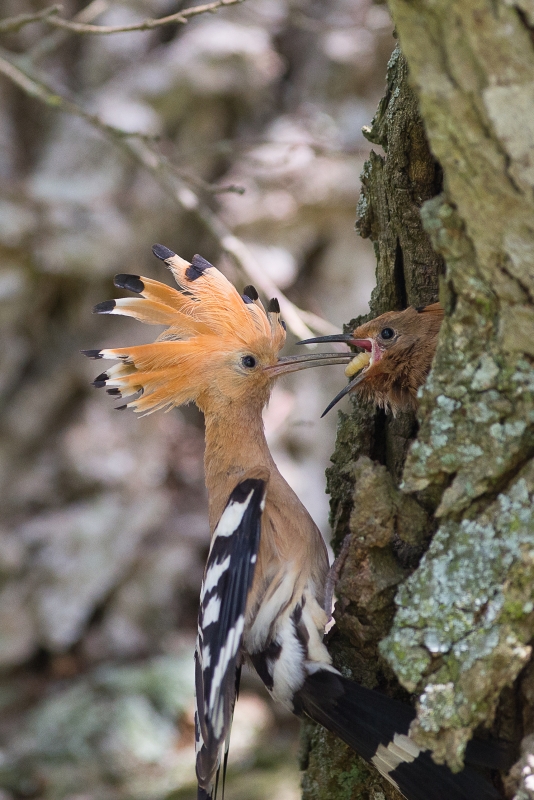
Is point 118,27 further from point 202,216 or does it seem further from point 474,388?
point 474,388

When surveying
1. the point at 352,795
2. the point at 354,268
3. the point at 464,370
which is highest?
the point at 354,268

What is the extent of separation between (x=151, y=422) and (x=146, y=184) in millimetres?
2131

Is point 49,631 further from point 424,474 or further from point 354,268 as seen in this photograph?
point 424,474

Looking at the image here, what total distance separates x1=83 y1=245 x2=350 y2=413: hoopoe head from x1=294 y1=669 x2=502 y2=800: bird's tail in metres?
1.23

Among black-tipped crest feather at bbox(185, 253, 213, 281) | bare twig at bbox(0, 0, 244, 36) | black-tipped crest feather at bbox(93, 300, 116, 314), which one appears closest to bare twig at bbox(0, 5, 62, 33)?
bare twig at bbox(0, 0, 244, 36)

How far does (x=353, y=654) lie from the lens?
7.99 ft

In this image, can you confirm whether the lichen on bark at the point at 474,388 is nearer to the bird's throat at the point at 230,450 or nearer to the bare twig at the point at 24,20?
the bird's throat at the point at 230,450

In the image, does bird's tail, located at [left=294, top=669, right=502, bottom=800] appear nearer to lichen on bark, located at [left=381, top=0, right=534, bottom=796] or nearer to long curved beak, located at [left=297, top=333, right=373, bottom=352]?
lichen on bark, located at [left=381, top=0, right=534, bottom=796]

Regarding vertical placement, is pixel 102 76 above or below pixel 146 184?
above

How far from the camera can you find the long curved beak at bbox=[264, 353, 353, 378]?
3119 mm

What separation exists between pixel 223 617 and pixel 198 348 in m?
1.09

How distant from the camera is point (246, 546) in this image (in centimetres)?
261

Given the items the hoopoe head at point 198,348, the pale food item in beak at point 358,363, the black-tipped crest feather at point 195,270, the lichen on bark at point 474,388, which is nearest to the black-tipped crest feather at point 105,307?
the hoopoe head at point 198,348

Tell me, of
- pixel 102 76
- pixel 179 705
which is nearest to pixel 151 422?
pixel 179 705
